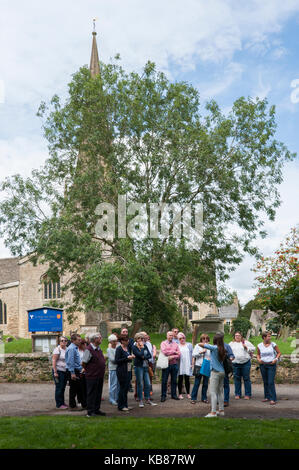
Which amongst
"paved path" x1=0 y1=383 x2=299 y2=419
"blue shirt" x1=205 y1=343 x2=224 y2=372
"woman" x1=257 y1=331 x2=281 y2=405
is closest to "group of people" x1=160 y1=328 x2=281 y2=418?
"woman" x1=257 y1=331 x2=281 y2=405

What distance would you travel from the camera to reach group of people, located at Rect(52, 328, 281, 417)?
954 cm

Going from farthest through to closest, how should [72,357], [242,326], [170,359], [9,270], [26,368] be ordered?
[9,270] < [242,326] < [26,368] < [170,359] < [72,357]

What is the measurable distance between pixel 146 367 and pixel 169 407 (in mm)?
1020

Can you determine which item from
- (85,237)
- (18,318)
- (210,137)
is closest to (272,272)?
(210,137)

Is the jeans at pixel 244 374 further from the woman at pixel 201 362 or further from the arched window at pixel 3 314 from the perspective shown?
the arched window at pixel 3 314

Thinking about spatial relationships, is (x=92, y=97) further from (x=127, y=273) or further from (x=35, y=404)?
(x=35, y=404)

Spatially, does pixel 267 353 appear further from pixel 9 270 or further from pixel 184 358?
pixel 9 270

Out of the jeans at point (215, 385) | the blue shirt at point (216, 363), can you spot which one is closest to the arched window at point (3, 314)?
the jeans at point (215, 385)

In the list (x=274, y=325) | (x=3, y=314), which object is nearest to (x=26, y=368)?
(x=274, y=325)

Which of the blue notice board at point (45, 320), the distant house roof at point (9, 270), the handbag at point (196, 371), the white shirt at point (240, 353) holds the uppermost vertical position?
the distant house roof at point (9, 270)

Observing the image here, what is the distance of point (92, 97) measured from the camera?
68.0ft

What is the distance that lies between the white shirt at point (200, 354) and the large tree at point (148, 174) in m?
8.00

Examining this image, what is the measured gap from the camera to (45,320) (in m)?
19.5

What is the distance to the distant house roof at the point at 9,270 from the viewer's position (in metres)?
53.6
